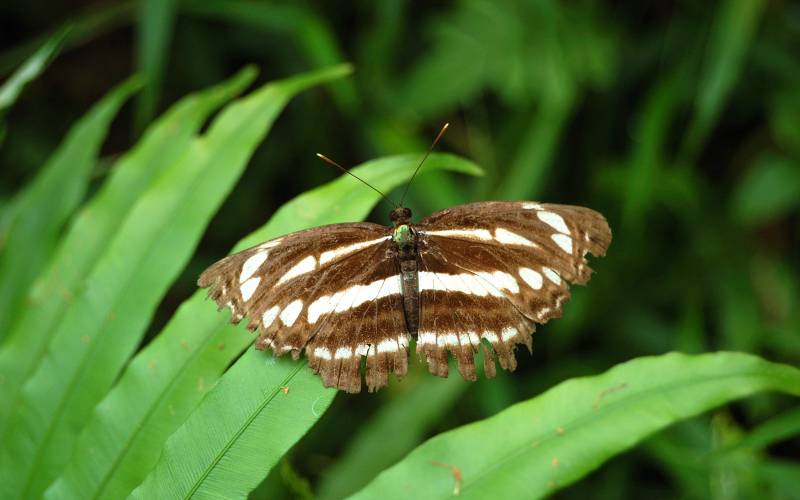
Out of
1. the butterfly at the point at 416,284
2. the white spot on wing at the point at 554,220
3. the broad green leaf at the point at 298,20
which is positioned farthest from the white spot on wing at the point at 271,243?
the broad green leaf at the point at 298,20

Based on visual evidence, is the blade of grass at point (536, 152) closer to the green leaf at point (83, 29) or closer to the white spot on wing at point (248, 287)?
the white spot on wing at point (248, 287)

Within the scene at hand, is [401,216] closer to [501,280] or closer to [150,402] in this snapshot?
[501,280]

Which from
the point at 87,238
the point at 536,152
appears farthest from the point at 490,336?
the point at 536,152

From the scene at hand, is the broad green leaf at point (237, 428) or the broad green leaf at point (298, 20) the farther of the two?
the broad green leaf at point (298, 20)

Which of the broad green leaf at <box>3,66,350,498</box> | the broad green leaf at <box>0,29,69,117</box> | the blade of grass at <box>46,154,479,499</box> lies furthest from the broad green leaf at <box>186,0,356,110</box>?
the blade of grass at <box>46,154,479,499</box>

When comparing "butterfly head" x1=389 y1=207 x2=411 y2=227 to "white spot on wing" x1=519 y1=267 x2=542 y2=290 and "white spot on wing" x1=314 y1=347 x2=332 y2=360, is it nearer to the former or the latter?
"white spot on wing" x1=519 y1=267 x2=542 y2=290

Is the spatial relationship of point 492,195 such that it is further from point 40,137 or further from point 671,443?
point 40,137

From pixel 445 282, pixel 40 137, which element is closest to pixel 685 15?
pixel 445 282
